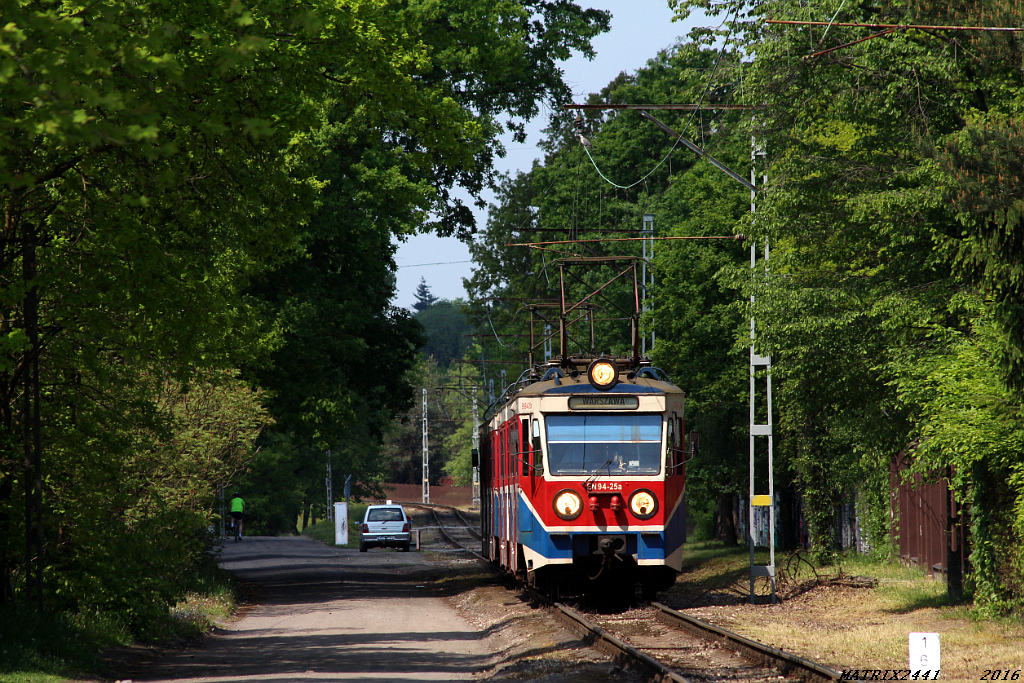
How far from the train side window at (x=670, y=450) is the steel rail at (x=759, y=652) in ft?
6.91

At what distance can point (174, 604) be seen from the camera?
18.4m

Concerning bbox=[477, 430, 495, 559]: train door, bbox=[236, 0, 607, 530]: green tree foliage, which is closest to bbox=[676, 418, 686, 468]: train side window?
bbox=[477, 430, 495, 559]: train door

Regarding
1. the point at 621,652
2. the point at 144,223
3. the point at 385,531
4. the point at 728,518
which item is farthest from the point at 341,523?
the point at 144,223

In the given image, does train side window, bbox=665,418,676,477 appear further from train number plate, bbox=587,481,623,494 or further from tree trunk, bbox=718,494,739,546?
tree trunk, bbox=718,494,739,546

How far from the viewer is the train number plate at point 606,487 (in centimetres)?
1762

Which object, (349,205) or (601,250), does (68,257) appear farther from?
(601,250)

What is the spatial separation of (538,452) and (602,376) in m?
1.53

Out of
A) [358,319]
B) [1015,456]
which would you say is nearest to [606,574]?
[1015,456]

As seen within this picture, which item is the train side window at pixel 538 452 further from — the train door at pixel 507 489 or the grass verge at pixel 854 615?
the grass verge at pixel 854 615

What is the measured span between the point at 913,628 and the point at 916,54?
28.1 ft

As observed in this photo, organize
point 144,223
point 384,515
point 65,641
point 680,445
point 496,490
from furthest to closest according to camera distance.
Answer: point 384,515 → point 496,490 → point 680,445 → point 65,641 → point 144,223

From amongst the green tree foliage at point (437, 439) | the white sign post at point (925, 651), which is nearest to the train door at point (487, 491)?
the white sign post at point (925, 651)

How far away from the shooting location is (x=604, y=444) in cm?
1789

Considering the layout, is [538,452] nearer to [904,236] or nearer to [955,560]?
[904,236]
